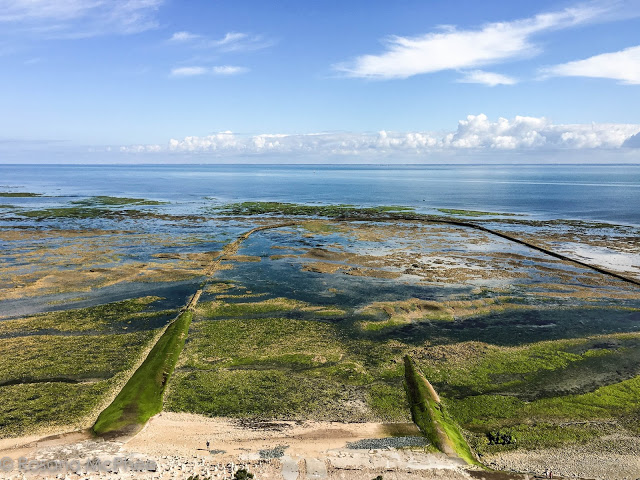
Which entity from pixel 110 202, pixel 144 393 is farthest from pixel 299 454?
pixel 110 202

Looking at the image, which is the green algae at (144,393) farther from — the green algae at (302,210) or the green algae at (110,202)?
the green algae at (110,202)

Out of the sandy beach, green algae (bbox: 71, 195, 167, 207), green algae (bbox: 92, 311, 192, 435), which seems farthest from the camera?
green algae (bbox: 71, 195, 167, 207)

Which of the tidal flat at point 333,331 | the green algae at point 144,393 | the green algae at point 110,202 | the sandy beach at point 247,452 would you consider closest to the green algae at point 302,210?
the green algae at point 110,202

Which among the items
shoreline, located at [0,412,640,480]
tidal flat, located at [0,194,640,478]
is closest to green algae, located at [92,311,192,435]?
tidal flat, located at [0,194,640,478]

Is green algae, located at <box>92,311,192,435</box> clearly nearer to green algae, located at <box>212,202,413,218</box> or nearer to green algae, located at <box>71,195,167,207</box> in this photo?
green algae, located at <box>212,202,413,218</box>

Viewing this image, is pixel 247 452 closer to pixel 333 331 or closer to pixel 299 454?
pixel 299 454

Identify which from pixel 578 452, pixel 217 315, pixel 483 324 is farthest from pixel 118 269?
pixel 578 452

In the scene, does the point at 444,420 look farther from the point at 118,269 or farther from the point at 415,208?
the point at 415,208

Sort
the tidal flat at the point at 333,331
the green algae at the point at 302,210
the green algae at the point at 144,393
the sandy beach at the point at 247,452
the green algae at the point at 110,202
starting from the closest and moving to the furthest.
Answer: the sandy beach at the point at 247,452, the green algae at the point at 144,393, the tidal flat at the point at 333,331, the green algae at the point at 302,210, the green algae at the point at 110,202
